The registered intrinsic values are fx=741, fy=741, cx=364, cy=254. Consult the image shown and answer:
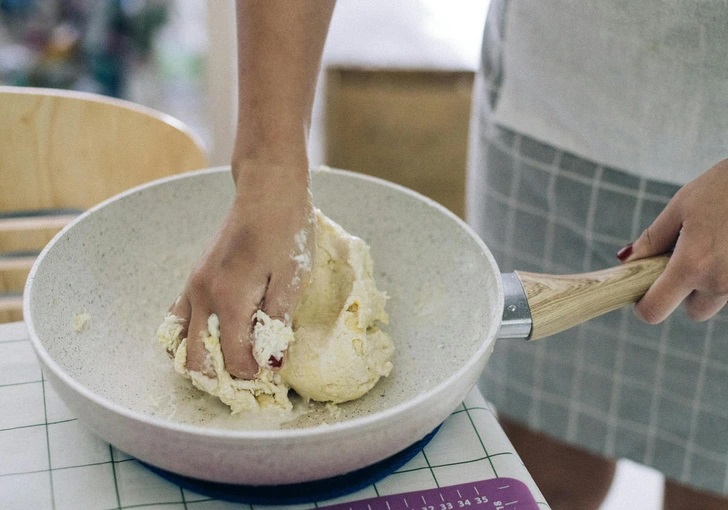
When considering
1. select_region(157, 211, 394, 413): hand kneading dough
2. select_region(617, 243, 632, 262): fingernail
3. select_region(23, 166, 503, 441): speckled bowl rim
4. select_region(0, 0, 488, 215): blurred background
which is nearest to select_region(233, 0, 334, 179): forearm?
select_region(157, 211, 394, 413): hand kneading dough

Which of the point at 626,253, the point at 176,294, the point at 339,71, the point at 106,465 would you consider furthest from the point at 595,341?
the point at 339,71

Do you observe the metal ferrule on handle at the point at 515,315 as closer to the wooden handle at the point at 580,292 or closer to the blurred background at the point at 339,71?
the wooden handle at the point at 580,292

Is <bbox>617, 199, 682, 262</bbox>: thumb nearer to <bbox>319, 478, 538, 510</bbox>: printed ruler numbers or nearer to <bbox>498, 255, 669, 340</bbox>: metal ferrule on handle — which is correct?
<bbox>498, 255, 669, 340</bbox>: metal ferrule on handle

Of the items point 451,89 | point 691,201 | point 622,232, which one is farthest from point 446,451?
point 451,89

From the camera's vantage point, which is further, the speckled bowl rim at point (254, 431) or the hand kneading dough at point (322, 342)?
the hand kneading dough at point (322, 342)

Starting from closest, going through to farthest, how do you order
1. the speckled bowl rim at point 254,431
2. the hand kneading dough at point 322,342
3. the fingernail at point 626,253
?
the speckled bowl rim at point 254,431 < the hand kneading dough at point 322,342 < the fingernail at point 626,253

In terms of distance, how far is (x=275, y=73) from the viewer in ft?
2.25

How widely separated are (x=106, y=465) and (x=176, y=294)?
0.82 feet

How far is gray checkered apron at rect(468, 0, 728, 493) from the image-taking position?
3.35ft

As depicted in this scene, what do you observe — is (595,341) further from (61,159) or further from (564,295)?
(61,159)

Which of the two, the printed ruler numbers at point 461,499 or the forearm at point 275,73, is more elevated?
the forearm at point 275,73

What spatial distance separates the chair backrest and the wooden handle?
0.58m

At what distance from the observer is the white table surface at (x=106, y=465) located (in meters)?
0.62

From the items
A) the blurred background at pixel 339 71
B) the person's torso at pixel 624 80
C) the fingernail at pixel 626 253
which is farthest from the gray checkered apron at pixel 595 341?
the blurred background at pixel 339 71
